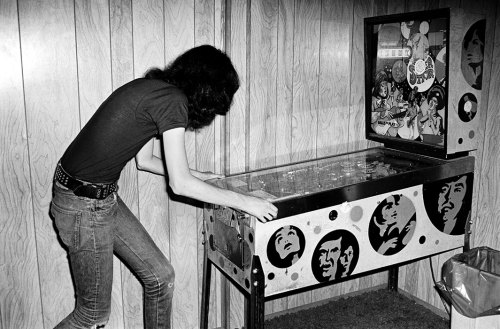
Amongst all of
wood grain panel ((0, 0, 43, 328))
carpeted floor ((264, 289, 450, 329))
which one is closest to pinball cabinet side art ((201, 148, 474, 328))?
carpeted floor ((264, 289, 450, 329))

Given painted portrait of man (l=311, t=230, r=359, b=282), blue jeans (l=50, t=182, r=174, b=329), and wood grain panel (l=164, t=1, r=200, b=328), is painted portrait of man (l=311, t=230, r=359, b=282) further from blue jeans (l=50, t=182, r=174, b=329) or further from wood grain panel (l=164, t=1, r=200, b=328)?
wood grain panel (l=164, t=1, r=200, b=328)

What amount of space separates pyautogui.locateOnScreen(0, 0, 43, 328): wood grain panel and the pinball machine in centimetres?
82

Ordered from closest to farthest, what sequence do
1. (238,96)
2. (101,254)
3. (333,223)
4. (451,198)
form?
(101,254), (333,223), (451,198), (238,96)

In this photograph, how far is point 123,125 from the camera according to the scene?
1921 mm

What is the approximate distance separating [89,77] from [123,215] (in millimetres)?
663

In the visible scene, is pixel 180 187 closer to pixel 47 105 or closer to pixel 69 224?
pixel 69 224

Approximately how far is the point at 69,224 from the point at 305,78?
1.53 m

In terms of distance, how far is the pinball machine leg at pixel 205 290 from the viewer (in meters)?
2.56

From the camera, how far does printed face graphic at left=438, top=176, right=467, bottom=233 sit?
99.3 inches

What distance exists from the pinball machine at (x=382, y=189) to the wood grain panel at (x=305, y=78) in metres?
0.17

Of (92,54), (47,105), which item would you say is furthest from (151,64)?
(47,105)

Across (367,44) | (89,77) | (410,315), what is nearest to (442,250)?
(410,315)

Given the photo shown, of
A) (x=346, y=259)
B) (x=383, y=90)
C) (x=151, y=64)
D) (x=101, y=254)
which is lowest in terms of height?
(x=346, y=259)

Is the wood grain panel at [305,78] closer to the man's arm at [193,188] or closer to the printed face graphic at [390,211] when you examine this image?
the printed face graphic at [390,211]
